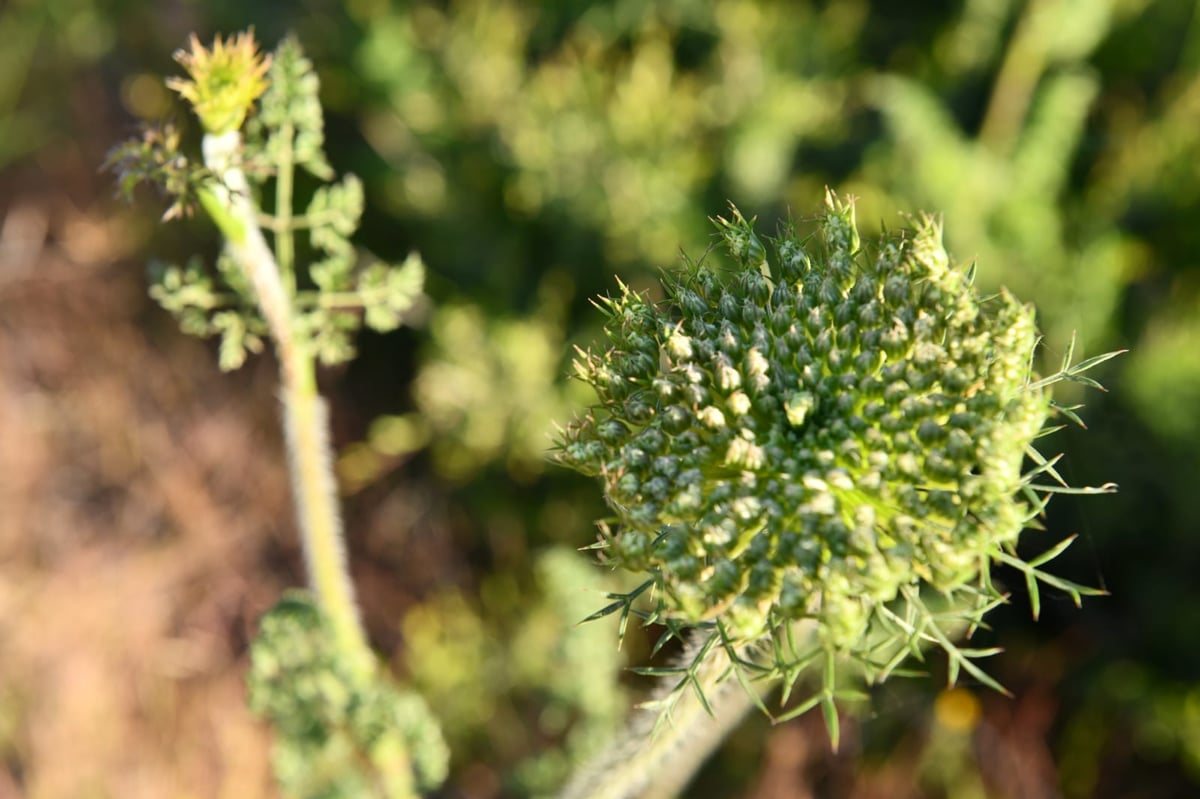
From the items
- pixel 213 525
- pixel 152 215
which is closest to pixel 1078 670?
pixel 213 525

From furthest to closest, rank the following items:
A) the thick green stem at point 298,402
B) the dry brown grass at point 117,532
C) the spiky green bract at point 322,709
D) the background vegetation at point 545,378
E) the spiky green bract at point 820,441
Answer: the dry brown grass at point 117,532, the background vegetation at point 545,378, the spiky green bract at point 322,709, the thick green stem at point 298,402, the spiky green bract at point 820,441

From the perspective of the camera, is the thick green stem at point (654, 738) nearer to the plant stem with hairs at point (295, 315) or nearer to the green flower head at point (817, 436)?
the green flower head at point (817, 436)

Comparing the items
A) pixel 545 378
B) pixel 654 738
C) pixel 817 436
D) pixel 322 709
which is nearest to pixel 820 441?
pixel 817 436

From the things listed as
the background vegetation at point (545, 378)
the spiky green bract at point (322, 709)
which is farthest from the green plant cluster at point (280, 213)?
the background vegetation at point (545, 378)

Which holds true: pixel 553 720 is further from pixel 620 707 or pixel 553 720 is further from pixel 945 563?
pixel 945 563

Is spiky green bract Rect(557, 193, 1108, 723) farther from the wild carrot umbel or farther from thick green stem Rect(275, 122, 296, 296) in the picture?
thick green stem Rect(275, 122, 296, 296)

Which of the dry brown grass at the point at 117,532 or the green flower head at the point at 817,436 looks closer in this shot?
the green flower head at the point at 817,436

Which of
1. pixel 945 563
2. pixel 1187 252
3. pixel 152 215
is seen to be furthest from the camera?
pixel 152 215
